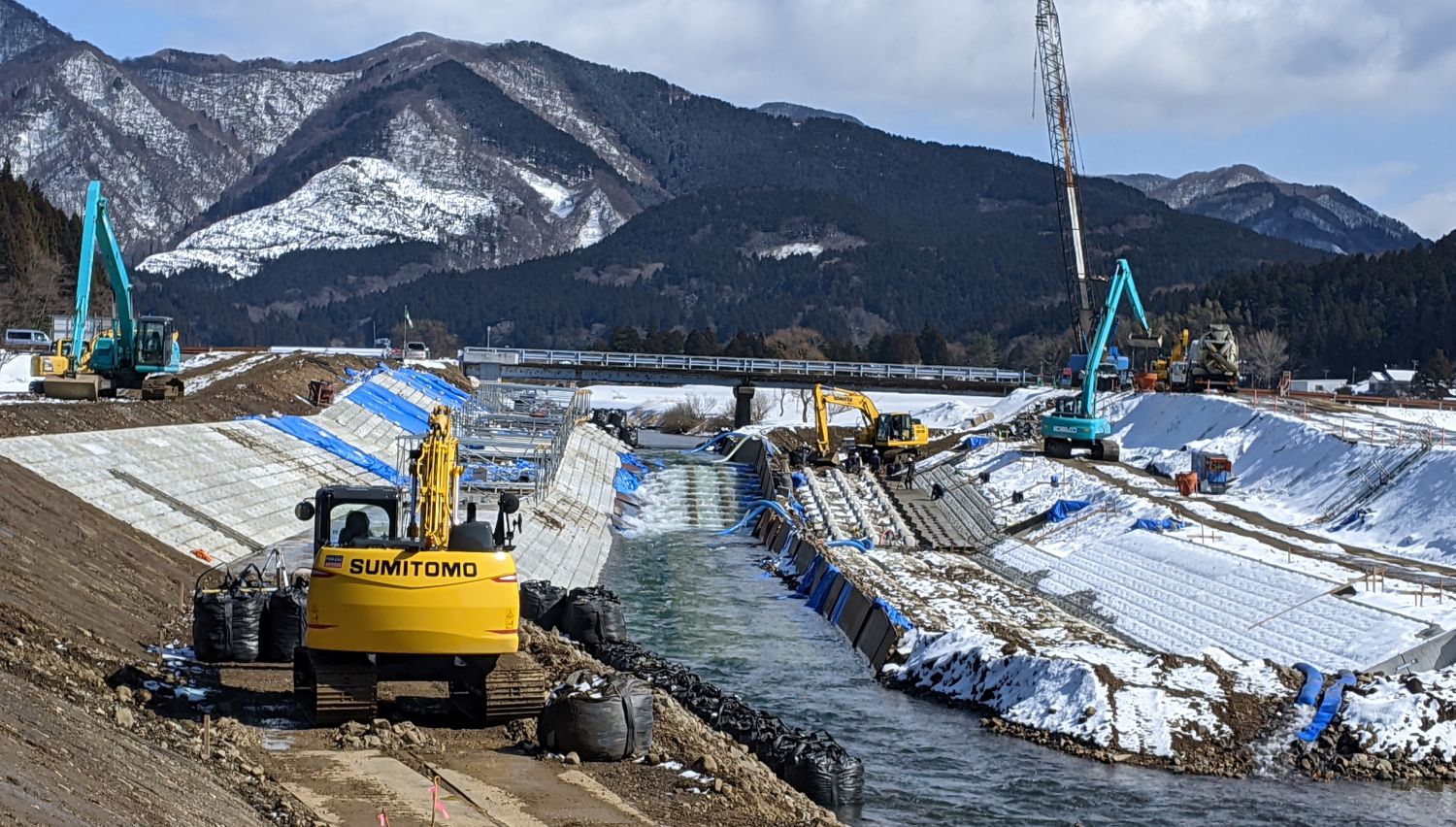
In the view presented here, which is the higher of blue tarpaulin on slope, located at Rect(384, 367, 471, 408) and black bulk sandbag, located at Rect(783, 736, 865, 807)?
blue tarpaulin on slope, located at Rect(384, 367, 471, 408)

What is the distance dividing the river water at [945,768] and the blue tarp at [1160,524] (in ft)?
39.4

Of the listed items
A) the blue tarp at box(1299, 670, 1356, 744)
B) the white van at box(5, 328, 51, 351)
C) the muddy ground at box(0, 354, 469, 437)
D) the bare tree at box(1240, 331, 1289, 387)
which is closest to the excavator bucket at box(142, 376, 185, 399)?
the muddy ground at box(0, 354, 469, 437)

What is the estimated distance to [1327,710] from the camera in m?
26.3

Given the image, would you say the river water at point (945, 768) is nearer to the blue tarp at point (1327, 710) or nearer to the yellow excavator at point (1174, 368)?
the blue tarp at point (1327, 710)

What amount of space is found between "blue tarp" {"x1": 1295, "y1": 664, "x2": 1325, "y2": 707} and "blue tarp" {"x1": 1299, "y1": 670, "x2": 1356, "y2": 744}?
153 mm

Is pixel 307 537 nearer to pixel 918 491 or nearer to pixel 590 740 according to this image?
pixel 590 740

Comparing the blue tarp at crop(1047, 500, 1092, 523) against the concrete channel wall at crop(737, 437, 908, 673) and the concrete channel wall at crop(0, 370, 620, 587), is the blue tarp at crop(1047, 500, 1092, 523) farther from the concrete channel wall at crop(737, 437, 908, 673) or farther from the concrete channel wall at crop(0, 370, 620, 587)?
the concrete channel wall at crop(0, 370, 620, 587)

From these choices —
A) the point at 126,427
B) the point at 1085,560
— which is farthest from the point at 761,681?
the point at 126,427

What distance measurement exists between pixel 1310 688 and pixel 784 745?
31.9 feet

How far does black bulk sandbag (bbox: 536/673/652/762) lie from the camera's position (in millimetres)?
18766

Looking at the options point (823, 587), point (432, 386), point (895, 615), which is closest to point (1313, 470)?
point (823, 587)

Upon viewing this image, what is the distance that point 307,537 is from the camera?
3947 centimetres

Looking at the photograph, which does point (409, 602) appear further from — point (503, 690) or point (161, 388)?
point (161, 388)

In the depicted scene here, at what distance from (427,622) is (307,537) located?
21.8 m
